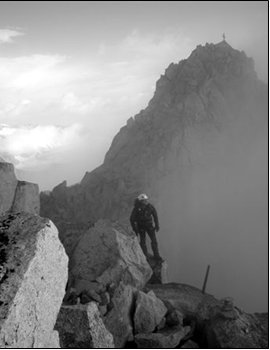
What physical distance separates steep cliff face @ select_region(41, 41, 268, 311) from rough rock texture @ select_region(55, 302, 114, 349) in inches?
3482

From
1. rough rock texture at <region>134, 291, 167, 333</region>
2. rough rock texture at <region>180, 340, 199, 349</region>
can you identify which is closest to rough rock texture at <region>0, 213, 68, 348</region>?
rough rock texture at <region>134, 291, 167, 333</region>

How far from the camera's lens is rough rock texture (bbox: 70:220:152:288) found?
14.2m

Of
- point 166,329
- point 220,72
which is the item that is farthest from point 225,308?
point 220,72

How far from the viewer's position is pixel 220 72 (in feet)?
370

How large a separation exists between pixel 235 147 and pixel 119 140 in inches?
1620

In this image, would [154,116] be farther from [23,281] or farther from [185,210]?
[23,281]

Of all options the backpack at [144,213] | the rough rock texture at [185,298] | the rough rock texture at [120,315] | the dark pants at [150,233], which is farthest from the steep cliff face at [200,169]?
the rough rock texture at [120,315]

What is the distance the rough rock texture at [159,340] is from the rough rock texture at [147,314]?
0.51 m

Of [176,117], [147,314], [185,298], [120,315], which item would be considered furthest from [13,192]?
[176,117]

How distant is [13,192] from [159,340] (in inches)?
327

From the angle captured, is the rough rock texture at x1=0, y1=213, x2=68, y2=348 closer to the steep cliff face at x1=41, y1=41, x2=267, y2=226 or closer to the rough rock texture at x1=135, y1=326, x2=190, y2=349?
the rough rock texture at x1=135, y1=326, x2=190, y2=349

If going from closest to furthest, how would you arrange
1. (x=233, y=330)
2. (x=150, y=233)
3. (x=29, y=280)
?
(x=29, y=280)
(x=233, y=330)
(x=150, y=233)

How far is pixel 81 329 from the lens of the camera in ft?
27.5

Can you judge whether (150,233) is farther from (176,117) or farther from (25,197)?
(176,117)
